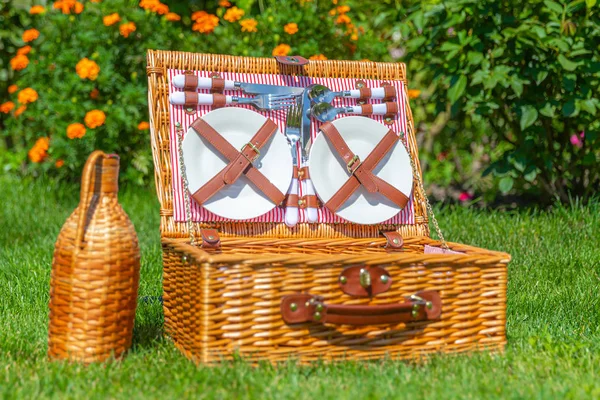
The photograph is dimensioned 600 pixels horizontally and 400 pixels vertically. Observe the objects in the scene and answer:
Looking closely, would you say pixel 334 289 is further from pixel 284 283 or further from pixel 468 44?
pixel 468 44

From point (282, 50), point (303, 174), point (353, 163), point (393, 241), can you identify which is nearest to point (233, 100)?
point (303, 174)

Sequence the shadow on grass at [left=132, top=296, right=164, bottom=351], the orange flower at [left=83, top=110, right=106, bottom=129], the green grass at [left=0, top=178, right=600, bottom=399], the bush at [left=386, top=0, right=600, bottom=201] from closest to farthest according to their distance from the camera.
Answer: the green grass at [left=0, top=178, right=600, bottom=399] → the shadow on grass at [left=132, top=296, right=164, bottom=351] → the bush at [left=386, top=0, right=600, bottom=201] → the orange flower at [left=83, top=110, right=106, bottom=129]

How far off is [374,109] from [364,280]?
2.70ft

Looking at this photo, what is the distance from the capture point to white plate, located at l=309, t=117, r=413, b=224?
241cm

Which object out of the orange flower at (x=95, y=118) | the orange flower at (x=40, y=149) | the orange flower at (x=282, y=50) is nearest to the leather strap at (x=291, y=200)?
the orange flower at (x=282, y=50)

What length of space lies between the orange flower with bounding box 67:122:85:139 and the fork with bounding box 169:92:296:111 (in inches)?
73.9

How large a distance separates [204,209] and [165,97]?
0.36 metres

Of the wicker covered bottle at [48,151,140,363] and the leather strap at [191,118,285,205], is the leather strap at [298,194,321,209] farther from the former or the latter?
the wicker covered bottle at [48,151,140,363]

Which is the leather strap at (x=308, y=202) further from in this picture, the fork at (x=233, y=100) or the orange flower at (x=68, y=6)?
the orange flower at (x=68, y=6)

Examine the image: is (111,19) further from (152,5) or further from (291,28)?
(291,28)

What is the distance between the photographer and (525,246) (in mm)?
3199

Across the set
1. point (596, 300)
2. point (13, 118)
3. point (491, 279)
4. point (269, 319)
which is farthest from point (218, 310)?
point (13, 118)

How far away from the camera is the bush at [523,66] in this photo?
3311 mm

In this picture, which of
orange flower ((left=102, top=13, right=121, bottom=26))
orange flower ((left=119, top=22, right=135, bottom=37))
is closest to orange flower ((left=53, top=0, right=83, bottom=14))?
orange flower ((left=102, top=13, right=121, bottom=26))
